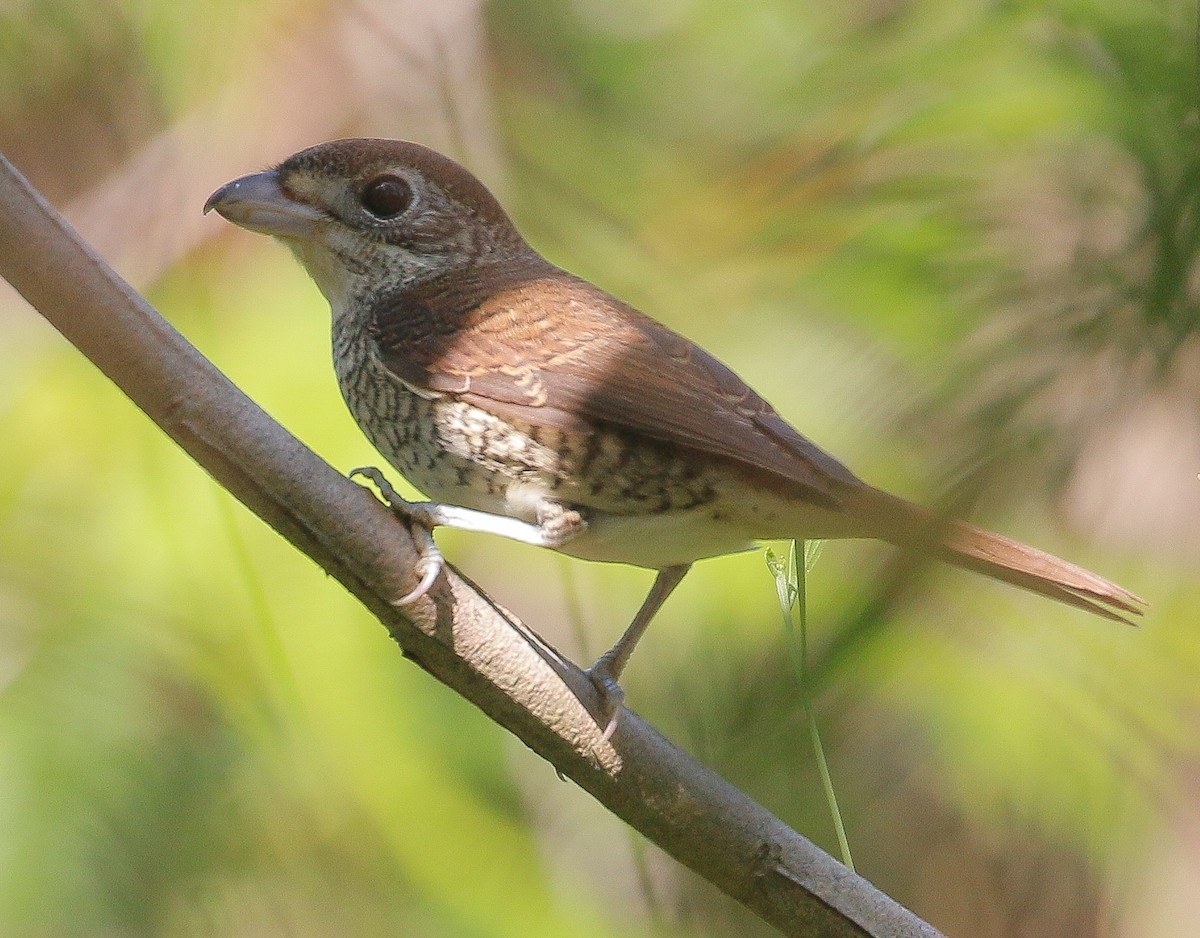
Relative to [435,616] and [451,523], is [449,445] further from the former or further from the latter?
[435,616]

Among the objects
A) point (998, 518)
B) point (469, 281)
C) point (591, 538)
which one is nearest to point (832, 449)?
point (998, 518)

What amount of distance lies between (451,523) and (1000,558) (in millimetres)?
1311

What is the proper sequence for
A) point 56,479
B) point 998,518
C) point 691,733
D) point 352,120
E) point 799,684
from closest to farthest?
point 998,518
point 799,684
point 691,733
point 56,479
point 352,120

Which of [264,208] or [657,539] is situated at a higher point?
[264,208]

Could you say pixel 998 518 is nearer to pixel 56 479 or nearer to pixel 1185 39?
pixel 1185 39

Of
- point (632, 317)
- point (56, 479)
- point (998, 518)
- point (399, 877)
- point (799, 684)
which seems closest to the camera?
point (998, 518)

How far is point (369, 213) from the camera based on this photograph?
108 inches

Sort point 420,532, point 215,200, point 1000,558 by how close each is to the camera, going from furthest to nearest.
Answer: point 215,200 → point 420,532 → point 1000,558

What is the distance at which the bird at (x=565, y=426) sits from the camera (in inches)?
86.4

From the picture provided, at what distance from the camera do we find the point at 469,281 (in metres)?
2.67

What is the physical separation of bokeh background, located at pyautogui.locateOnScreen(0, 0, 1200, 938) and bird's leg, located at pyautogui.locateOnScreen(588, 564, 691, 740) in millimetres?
40

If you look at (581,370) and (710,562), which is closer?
(581,370)

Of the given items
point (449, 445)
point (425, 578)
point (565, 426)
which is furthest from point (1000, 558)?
point (449, 445)

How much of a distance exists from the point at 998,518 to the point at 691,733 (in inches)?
17.6
